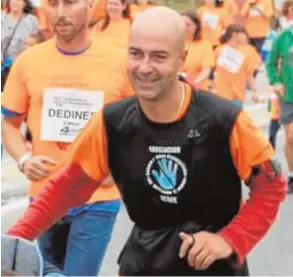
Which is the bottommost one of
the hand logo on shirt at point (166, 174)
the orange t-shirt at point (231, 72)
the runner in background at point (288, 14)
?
the orange t-shirt at point (231, 72)

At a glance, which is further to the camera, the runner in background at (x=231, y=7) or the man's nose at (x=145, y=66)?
the runner in background at (x=231, y=7)

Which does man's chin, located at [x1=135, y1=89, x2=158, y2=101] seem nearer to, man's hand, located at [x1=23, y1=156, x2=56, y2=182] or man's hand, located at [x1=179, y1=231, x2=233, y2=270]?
man's hand, located at [x1=179, y1=231, x2=233, y2=270]

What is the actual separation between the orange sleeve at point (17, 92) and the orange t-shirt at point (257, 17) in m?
14.5

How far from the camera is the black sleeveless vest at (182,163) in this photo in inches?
147

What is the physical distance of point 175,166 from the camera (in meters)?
A: 3.75

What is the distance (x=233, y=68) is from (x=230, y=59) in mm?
143

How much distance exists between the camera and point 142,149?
378cm

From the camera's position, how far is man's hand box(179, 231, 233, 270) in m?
3.58

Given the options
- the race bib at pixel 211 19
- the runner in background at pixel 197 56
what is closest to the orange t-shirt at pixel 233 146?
the runner in background at pixel 197 56

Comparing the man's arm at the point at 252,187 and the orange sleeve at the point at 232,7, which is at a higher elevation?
the man's arm at the point at 252,187

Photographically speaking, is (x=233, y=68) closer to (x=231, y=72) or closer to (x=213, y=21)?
(x=231, y=72)

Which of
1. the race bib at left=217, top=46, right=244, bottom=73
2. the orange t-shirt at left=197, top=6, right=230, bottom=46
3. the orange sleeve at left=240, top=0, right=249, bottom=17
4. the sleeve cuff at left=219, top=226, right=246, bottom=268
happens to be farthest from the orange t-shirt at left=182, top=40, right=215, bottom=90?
the sleeve cuff at left=219, top=226, right=246, bottom=268

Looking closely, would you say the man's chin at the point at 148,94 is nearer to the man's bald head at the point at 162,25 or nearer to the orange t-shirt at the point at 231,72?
the man's bald head at the point at 162,25

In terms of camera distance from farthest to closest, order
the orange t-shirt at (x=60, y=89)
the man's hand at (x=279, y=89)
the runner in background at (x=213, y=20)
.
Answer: the runner in background at (x=213, y=20)
the man's hand at (x=279, y=89)
the orange t-shirt at (x=60, y=89)
